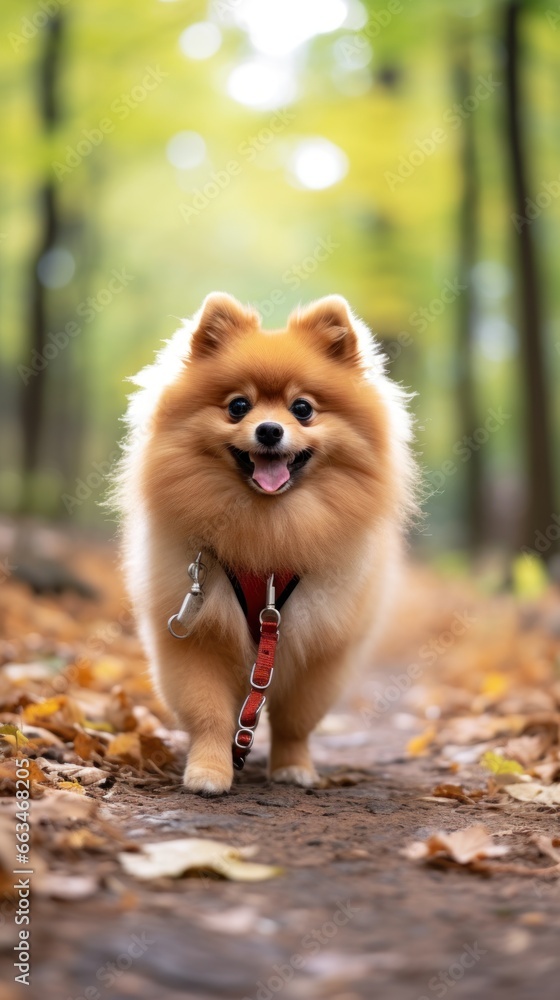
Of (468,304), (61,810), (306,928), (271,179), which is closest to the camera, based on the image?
(306,928)

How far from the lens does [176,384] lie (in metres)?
3.57

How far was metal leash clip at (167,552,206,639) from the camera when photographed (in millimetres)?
3295

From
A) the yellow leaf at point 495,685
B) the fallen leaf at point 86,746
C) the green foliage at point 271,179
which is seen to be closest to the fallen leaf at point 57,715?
the fallen leaf at point 86,746

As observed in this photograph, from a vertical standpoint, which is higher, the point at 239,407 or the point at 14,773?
the point at 239,407

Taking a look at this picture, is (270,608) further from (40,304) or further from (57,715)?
(40,304)

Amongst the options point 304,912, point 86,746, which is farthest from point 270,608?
point 304,912

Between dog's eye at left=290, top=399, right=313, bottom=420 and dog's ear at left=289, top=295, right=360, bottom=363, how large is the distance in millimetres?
318

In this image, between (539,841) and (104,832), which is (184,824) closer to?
(104,832)

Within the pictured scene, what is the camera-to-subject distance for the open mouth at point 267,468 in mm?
3328

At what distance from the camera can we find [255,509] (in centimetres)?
340

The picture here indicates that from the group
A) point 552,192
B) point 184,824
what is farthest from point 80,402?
point 184,824

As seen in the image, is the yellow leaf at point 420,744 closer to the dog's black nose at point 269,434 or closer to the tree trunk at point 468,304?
the dog's black nose at point 269,434

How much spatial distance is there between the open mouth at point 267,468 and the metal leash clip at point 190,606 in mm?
389

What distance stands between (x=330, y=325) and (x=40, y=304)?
6.72 metres
